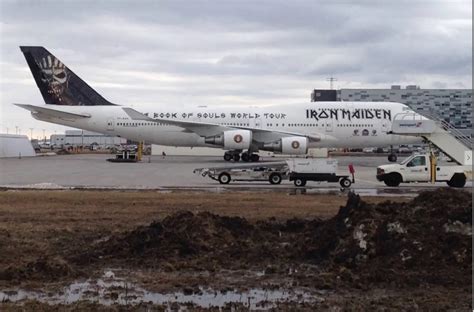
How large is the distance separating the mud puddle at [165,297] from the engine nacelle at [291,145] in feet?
116

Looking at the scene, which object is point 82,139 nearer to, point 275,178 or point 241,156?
point 241,156

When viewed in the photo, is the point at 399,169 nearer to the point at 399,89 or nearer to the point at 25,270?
the point at 25,270

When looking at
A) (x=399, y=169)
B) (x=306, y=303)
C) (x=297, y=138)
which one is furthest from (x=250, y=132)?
(x=306, y=303)

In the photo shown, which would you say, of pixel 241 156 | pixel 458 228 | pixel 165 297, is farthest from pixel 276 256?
pixel 241 156

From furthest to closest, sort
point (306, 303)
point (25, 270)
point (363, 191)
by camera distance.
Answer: point (363, 191) < point (25, 270) < point (306, 303)

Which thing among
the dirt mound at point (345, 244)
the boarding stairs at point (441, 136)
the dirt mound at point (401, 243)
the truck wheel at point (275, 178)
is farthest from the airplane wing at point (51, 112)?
the dirt mound at point (401, 243)

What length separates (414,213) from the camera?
11703 mm

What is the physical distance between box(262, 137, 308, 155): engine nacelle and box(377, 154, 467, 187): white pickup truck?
17.0 metres

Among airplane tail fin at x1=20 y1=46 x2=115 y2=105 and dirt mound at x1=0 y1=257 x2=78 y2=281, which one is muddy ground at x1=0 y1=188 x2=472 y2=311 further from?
airplane tail fin at x1=20 y1=46 x2=115 y2=105

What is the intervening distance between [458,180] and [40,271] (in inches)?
806

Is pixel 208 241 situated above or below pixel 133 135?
below

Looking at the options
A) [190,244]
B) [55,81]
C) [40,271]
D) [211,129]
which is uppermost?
[55,81]

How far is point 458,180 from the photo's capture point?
26281 mm

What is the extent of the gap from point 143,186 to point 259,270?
16535 mm
